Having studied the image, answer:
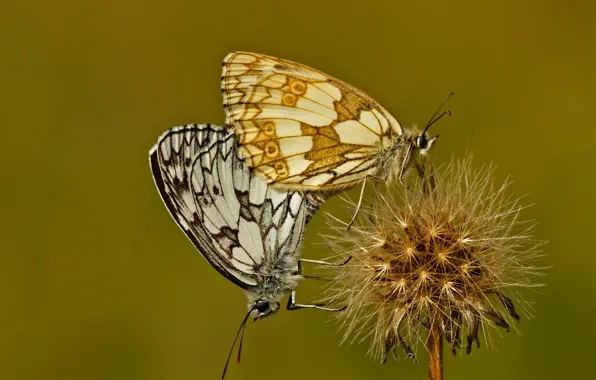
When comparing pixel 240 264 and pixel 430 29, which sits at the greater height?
pixel 430 29

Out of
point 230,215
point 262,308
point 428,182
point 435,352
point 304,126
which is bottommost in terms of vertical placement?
point 262,308

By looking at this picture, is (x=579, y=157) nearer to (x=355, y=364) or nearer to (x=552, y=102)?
(x=552, y=102)

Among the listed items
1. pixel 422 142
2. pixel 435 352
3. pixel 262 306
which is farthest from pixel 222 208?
pixel 435 352

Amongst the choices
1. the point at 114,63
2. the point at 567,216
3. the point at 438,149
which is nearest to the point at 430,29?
the point at 438,149

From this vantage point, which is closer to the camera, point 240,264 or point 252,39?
point 240,264

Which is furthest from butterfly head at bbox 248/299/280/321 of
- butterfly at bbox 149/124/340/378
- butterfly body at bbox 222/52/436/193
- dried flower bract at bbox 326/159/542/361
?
butterfly body at bbox 222/52/436/193

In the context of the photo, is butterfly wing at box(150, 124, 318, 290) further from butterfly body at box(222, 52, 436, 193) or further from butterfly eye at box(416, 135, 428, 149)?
butterfly eye at box(416, 135, 428, 149)

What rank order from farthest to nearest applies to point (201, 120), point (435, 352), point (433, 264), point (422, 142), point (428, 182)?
point (201, 120), point (422, 142), point (428, 182), point (433, 264), point (435, 352)

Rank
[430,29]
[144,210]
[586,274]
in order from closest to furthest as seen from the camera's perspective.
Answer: [586,274] < [144,210] < [430,29]

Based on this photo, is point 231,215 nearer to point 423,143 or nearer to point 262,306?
point 262,306
